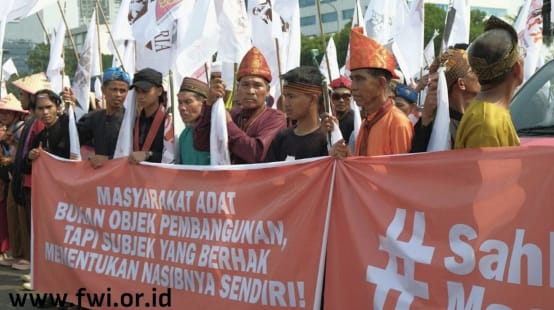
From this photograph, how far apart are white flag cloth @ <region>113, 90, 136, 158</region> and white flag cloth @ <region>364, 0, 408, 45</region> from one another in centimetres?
529

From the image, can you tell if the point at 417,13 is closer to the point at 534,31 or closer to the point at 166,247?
the point at 534,31

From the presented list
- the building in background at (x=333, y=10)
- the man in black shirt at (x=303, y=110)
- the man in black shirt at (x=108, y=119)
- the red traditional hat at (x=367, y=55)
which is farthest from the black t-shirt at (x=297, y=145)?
the building in background at (x=333, y=10)

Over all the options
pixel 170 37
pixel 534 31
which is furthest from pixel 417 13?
pixel 170 37

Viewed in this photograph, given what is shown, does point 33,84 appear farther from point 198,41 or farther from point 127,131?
point 198,41

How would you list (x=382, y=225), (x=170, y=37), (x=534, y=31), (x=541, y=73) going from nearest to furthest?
(x=382, y=225) → (x=541, y=73) → (x=170, y=37) → (x=534, y=31)

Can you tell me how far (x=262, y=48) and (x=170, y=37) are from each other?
6.06ft

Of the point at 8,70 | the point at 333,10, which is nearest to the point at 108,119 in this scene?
the point at 8,70

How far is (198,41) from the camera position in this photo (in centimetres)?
688

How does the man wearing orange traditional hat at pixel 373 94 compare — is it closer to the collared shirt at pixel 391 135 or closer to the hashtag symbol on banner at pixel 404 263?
the collared shirt at pixel 391 135

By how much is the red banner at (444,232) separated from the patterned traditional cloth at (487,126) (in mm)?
60

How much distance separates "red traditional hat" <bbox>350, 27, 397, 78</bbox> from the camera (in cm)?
498

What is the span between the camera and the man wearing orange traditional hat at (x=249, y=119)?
235 inches

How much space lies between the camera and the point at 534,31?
9648 millimetres

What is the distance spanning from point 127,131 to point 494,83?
11.6ft
